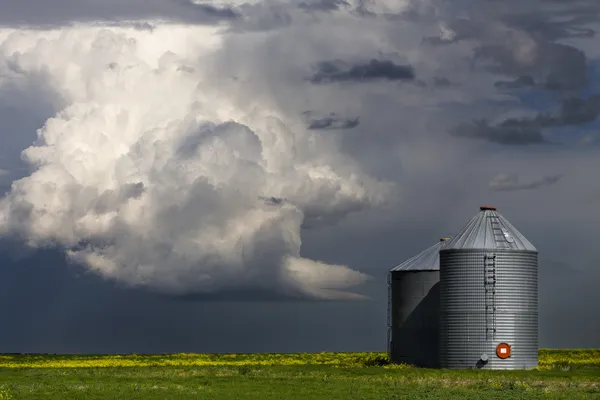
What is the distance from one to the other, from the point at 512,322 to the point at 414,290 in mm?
11710

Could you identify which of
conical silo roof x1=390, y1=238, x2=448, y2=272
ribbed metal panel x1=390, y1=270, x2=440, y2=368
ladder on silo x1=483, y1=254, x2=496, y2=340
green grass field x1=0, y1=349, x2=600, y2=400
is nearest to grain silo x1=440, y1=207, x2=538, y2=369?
ladder on silo x1=483, y1=254, x2=496, y2=340

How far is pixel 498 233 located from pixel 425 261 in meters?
9.89

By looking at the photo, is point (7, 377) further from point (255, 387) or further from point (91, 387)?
point (255, 387)

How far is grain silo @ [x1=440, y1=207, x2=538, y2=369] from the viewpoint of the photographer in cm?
8588

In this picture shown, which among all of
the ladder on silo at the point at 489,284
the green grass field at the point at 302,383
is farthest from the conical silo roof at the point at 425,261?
the green grass field at the point at 302,383

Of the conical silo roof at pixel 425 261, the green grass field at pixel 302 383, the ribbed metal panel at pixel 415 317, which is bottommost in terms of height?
the green grass field at pixel 302 383

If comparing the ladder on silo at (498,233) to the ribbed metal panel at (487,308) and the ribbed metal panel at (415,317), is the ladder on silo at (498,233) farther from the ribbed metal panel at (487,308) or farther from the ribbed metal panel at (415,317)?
the ribbed metal panel at (415,317)

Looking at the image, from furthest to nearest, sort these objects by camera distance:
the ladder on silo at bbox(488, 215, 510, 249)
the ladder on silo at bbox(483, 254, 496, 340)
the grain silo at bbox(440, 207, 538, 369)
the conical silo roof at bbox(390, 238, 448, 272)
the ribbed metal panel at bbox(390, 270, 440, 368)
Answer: the conical silo roof at bbox(390, 238, 448, 272), the ribbed metal panel at bbox(390, 270, 440, 368), the ladder on silo at bbox(488, 215, 510, 249), the grain silo at bbox(440, 207, 538, 369), the ladder on silo at bbox(483, 254, 496, 340)

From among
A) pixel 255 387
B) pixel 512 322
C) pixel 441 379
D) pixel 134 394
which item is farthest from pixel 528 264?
pixel 134 394

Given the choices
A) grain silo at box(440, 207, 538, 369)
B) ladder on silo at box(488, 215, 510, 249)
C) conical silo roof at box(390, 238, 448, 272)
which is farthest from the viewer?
conical silo roof at box(390, 238, 448, 272)

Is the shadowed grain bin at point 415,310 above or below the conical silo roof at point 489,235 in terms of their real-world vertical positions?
below

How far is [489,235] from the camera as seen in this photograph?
8844 cm

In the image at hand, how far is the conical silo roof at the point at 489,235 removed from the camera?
87.2 m

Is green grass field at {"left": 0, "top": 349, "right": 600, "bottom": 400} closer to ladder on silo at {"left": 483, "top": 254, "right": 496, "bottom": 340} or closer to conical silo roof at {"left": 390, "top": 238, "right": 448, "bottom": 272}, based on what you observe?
ladder on silo at {"left": 483, "top": 254, "right": 496, "bottom": 340}
